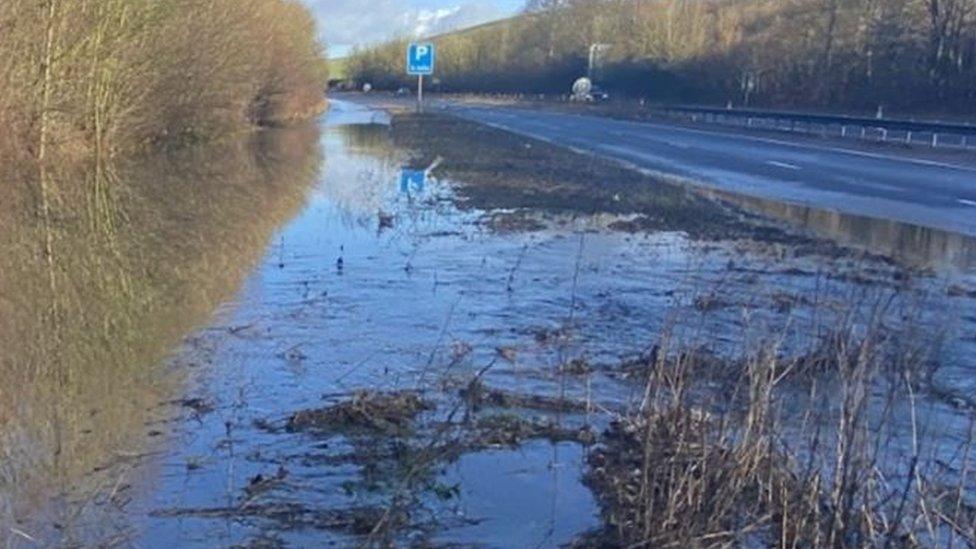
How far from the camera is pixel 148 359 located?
30.6 ft

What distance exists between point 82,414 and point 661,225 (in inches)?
490

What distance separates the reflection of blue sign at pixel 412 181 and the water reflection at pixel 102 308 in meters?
2.13

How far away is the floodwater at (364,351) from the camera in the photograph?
620 cm

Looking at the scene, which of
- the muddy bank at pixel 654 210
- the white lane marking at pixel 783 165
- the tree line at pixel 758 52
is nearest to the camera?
the muddy bank at pixel 654 210

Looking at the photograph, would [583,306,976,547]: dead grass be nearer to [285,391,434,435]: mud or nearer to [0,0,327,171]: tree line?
[285,391,434,435]: mud

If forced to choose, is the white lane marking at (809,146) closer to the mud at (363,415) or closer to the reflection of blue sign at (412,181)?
the reflection of blue sign at (412,181)

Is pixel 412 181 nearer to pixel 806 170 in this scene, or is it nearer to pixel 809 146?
pixel 806 170

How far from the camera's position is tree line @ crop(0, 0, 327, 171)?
79.8 feet

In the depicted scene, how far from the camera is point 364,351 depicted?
32.0ft

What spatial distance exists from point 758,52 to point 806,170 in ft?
137

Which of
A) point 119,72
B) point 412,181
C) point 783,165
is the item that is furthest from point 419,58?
point 412,181

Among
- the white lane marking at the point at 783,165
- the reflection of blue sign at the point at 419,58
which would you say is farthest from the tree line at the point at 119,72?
the reflection of blue sign at the point at 419,58

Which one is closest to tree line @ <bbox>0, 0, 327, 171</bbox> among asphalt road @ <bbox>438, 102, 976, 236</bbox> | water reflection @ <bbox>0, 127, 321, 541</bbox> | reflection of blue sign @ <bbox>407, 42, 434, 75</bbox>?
water reflection @ <bbox>0, 127, 321, 541</bbox>

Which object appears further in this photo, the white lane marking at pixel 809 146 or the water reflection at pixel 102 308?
the white lane marking at pixel 809 146
